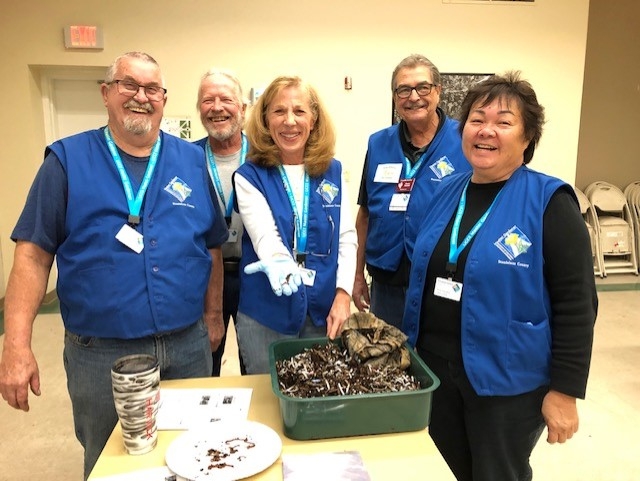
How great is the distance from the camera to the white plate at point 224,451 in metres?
1.04

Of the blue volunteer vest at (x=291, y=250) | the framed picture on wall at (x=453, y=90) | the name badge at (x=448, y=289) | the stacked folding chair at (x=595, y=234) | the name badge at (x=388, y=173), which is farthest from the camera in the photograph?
the stacked folding chair at (x=595, y=234)

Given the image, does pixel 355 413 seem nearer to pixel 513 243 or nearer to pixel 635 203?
pixel 513 243

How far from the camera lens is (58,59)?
14.0 ft

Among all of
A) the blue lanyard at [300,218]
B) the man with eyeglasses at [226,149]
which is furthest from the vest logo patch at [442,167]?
the man with eyeglasses at [226,149]

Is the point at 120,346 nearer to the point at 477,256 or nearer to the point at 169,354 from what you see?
the point at 169,354

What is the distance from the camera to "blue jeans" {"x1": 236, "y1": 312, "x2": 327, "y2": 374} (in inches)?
66.7

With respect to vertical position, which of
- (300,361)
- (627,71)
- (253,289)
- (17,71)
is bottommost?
(300,361)

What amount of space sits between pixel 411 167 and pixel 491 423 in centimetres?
110

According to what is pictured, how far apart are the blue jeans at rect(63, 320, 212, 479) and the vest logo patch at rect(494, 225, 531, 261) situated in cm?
101

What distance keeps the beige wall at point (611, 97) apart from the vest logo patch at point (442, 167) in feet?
17.1

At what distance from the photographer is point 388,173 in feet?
7.04

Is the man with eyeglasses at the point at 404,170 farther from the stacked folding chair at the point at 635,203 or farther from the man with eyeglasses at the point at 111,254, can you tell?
the stacked folding chair at the point at 635,203

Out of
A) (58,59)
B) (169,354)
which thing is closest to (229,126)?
(169,354)

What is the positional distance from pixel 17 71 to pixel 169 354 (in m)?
3.94
